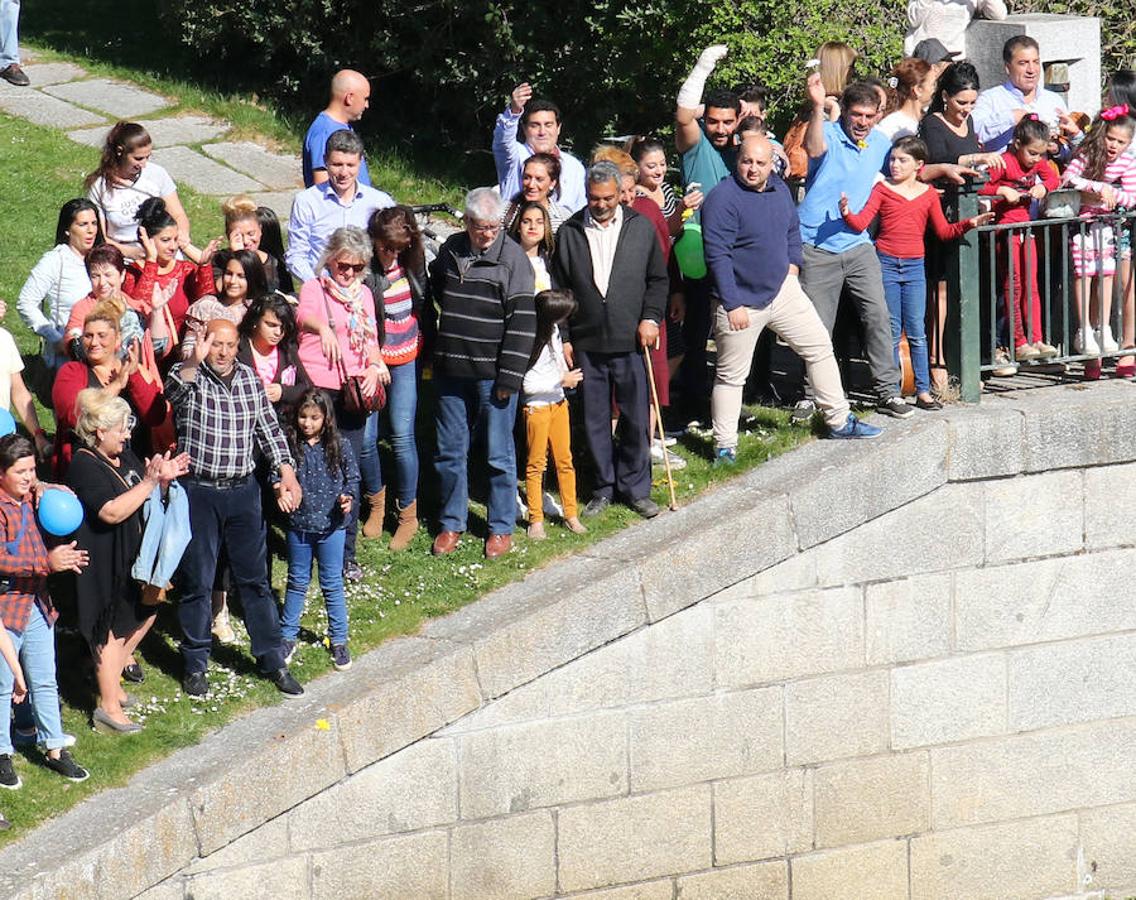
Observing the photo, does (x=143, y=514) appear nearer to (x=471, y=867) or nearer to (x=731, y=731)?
(x=471, y=867)

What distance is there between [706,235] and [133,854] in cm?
390

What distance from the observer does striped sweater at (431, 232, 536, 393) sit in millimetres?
8414

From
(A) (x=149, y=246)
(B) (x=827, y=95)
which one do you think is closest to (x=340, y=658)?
(A) (x=149, y=246)

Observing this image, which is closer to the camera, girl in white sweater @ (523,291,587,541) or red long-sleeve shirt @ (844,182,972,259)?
girl in white sweater @ (523,291,587,541)

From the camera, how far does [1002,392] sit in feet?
31.2

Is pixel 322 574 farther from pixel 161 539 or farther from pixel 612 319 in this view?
pixel 612 319

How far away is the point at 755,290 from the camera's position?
8820 mm

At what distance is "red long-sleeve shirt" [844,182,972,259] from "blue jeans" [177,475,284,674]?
11.1 feet

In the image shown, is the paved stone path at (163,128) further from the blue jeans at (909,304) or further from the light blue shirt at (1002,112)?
the blue jeans at (909,304)

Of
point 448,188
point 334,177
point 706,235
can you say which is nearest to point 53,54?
point 448,188

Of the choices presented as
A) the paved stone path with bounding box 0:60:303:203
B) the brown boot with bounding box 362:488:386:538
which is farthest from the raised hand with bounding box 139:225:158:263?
the paved stone path with bounding box 0:60:303:203

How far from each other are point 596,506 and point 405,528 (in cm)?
92

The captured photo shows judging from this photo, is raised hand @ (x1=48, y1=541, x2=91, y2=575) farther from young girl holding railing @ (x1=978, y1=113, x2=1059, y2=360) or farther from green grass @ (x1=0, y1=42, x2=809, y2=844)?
young girl holding railing @ (x1=978, y1=113, x2=1059, y2=360)

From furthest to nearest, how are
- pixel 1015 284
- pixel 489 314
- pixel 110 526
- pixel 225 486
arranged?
pixel 1015 284, pixel 489 314, pixel 225 486, pixel 110 526
